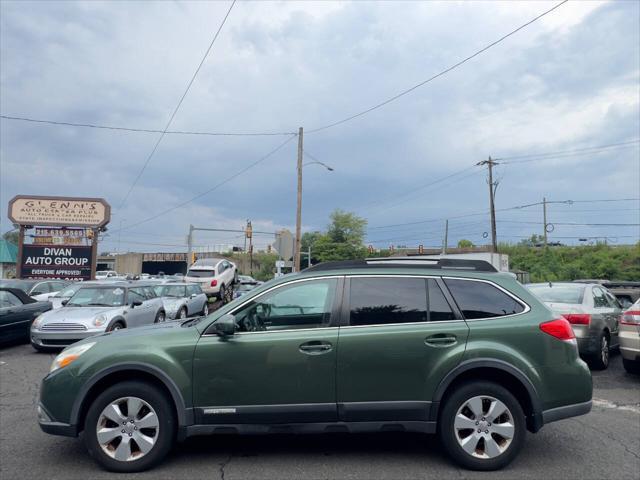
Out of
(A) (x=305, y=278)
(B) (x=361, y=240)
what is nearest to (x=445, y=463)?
(A) (x=305, y=278)

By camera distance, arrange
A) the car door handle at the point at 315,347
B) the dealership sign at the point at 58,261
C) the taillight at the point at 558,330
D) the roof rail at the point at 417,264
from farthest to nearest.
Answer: the dealership sign at the point at 58,261, the roof rail at the point at 417,264, the taillight at the point at 558,330, the car door handle at the point at 315,347

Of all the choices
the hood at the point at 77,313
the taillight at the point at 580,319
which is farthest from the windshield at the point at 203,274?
the taillight at the point at 580,319

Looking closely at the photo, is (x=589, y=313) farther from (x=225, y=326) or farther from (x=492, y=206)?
(x=492, y=206)

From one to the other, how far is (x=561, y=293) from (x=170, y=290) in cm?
1192

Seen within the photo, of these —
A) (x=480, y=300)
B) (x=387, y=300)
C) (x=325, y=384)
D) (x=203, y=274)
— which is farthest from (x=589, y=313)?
(x=203, y=274)

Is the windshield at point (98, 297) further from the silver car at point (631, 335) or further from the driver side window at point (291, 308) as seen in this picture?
the silver car at point (631, 335)

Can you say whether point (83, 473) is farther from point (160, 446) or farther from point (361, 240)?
point (361, 240)

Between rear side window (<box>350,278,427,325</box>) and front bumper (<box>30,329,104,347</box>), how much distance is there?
779 centimetres

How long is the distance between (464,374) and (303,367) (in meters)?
1.39

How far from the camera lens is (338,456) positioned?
4.64 meters

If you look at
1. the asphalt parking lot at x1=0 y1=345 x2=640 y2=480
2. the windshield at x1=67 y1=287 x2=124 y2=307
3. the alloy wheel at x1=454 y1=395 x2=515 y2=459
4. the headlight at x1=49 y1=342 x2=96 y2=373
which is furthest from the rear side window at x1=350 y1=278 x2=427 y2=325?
the windshield at x1=67 y1=287 x2=124 y2=307

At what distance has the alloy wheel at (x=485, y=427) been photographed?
14.1 feet

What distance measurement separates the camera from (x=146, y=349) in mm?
4379

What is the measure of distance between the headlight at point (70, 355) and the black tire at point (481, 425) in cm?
316
